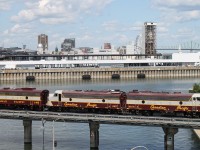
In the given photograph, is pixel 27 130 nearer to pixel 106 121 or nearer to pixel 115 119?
pixel 106 121

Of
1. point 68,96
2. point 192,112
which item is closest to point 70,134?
point 68,96

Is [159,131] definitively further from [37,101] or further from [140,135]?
[37,101]

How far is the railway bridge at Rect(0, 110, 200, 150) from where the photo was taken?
70.1 metres

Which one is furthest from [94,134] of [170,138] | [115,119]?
[170,138]

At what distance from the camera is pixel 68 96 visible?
8519 centimetres

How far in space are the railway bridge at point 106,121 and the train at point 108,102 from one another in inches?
267

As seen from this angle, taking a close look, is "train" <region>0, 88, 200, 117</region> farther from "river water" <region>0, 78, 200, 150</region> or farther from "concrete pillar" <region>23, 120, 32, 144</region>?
"concrete pillar" <region>23, 120, 32, 144</region>

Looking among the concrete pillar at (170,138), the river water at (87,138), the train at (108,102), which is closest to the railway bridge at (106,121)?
the concrete pillar at (170,138)

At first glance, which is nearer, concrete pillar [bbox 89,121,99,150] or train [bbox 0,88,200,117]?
concrete pillar [bbox 89,121,99,150]

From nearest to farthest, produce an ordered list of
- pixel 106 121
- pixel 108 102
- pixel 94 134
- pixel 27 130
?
pixel 106 121 < pixel 94 134 < pixel 27 130 < pixel 108 102

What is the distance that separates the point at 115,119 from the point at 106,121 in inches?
56.3

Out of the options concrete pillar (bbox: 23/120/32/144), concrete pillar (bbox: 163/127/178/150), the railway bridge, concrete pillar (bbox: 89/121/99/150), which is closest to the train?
the railway bridge

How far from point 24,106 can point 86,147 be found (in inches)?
636

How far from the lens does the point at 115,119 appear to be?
73188mm
